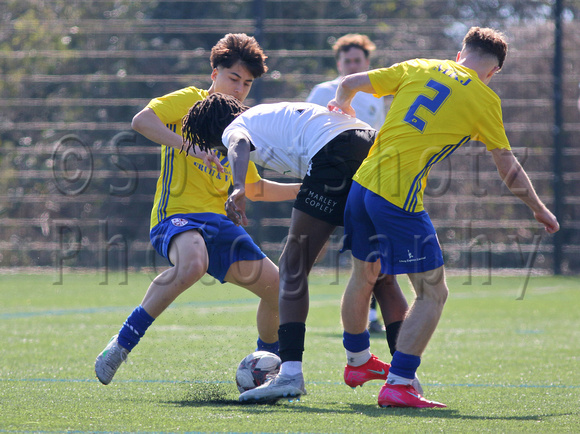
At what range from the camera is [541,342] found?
550cm

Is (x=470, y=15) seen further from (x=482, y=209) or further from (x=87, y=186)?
(x=87, y=186)

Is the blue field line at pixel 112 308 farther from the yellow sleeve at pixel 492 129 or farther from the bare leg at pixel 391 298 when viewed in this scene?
the yellow sleeve at pixel 492 129

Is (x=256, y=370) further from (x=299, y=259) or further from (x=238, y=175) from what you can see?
(x=238, y=175)

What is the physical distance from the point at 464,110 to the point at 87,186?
936 cm

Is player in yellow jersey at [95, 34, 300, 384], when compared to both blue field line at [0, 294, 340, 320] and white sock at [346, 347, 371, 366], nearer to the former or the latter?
white sock at [346, 347, 371, 366]

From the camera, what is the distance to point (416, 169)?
134 inches

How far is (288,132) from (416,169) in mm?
624

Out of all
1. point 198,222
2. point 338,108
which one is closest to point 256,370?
point 198,222

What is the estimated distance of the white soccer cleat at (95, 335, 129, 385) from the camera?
3.64 m

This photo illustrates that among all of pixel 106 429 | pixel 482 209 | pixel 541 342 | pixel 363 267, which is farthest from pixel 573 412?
pixel 482 209

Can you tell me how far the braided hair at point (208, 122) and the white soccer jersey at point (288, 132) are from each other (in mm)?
122

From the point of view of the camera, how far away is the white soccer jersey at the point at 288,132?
3600mm

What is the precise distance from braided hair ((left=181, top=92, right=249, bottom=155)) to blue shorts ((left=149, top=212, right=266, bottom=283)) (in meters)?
0.39

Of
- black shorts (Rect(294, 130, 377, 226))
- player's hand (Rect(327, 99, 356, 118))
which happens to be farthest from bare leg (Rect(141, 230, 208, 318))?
player's hand (Rect(327, 99, 356, 118))
